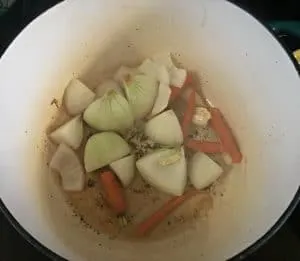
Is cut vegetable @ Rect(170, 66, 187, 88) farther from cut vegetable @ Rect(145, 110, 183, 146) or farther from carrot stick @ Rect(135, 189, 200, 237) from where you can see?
carrot stick @ Rect(135, 189, 200, 237)

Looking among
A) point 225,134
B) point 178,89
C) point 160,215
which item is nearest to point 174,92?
point 178,89

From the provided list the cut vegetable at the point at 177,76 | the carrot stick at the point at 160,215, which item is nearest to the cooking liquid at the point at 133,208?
the carrot stick at the point at 160,215

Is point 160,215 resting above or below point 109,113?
below

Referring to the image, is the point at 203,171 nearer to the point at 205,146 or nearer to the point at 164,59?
the point at 205,146

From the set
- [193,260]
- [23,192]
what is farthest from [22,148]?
[193,260]

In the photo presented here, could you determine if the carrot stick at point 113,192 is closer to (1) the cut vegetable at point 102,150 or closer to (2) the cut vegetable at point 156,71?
(1) the cut vegetable at point 102,150
